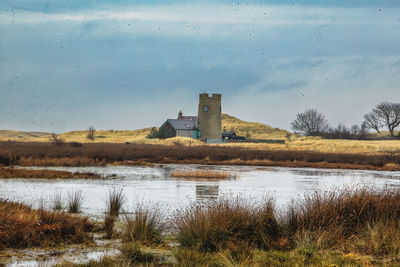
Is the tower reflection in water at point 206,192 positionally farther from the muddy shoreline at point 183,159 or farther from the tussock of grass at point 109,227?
the muddy shoreline at point 183,159

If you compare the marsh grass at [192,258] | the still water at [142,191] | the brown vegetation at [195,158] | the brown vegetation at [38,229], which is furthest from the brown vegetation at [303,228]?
the brown vegetation at [195,158]

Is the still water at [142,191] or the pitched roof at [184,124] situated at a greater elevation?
the pitched roof at [184,124]

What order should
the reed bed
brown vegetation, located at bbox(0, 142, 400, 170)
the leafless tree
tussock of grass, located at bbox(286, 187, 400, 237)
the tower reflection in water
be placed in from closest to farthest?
1. the reed bed
2. tussock of grass, located at bbox(286, 187, 400, 237)
3. the tower reflection in water
4. brown vegetation, located at bbox(0, 142, 400, 170)
5. the leafless tree

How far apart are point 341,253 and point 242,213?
7.22ft

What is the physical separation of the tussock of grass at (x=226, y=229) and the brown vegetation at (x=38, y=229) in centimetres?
231

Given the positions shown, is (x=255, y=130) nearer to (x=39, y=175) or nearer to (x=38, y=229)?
(x=39, y=175)

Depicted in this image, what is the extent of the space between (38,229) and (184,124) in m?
75.5

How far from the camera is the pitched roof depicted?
276 ft

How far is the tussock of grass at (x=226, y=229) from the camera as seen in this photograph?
9.28 metres

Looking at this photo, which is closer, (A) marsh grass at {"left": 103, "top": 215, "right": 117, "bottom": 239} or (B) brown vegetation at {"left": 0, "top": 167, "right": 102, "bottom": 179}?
(A) marsh grass at {"left": 103, "top": 215, "right": 117, "bottom": 239}

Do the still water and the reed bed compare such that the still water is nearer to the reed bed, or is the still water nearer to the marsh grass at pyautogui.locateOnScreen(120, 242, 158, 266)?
the reed bed

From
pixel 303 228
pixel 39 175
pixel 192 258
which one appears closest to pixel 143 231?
pixel 192 258

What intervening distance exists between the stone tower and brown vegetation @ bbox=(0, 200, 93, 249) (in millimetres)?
70282

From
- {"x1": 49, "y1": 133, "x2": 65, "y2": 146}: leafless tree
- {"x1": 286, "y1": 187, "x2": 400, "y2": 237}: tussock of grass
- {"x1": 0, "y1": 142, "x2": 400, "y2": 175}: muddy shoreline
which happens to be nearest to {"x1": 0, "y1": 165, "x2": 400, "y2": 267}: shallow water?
{"x1": 286, "y1": 187, "x2": 400, "y2": 237}: tussock of grass
